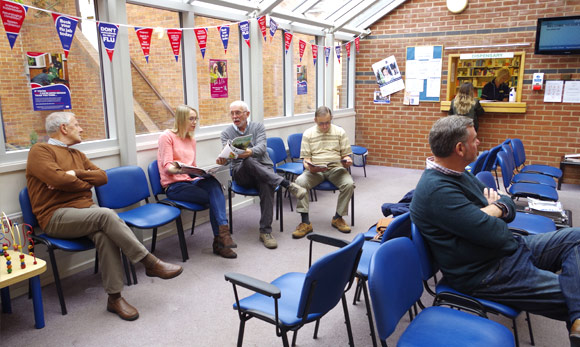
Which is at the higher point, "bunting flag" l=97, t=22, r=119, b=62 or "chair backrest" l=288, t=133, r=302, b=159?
"bunting flag" l=97, t=22, r=119, b=62

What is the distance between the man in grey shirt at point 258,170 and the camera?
4.22m

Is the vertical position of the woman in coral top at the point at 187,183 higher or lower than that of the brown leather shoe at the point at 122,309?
higher

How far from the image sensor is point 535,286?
2.03 meters

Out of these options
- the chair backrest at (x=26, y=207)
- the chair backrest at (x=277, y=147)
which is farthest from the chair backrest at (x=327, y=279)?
the chair backrest at (x=277, y=147)

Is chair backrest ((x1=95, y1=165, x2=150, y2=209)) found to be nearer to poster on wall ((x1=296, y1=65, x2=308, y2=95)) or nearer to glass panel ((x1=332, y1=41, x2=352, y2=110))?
poster on wall ((x1=296, y1=65, x2=308, y2=95))

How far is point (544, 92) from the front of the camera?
6.53m

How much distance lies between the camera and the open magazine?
391 centimetres

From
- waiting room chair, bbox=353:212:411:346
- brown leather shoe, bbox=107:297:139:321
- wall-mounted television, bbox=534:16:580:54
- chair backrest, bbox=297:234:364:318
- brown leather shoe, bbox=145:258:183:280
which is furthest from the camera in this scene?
wall-mounted television, bbox=534:16:580:54

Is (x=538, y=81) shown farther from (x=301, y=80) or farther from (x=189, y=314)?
(x=189, y=314)

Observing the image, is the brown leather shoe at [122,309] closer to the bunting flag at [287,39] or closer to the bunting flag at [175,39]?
the bunting flag at [175,39]

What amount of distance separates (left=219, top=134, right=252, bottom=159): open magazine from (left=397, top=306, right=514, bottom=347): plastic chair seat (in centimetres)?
243

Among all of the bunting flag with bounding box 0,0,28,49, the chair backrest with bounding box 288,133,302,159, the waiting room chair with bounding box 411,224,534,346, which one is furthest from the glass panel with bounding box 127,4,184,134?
the waiting room chair with bounding box 411,224,534,346

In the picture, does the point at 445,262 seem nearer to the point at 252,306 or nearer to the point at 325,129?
the point at 252,306

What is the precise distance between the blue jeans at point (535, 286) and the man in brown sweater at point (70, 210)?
2.23 meters
